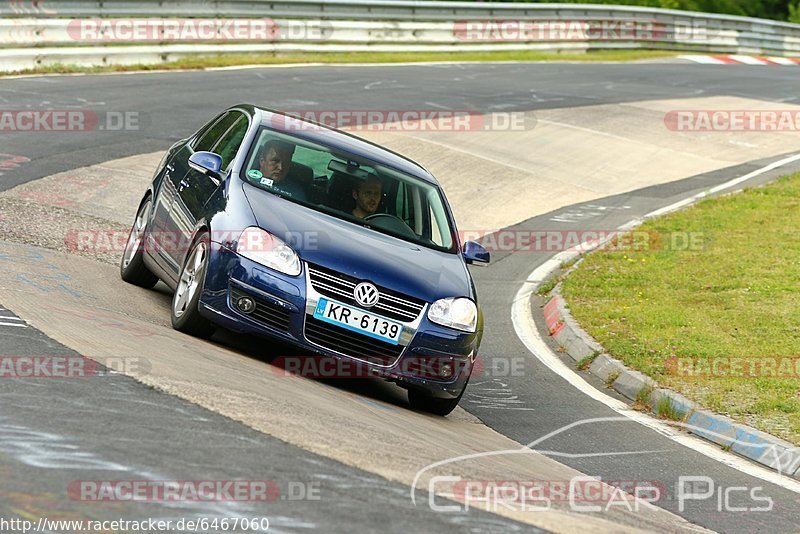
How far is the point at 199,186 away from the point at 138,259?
1.29 meters

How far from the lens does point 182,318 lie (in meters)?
8.25

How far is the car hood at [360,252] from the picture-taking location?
25.6 ft

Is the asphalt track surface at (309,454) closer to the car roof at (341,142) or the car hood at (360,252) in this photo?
the car hood at (360,252)

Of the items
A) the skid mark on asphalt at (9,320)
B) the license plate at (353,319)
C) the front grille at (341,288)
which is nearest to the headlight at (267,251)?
the front grille at (341,288)

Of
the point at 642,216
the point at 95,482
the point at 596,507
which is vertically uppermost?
the point at 95,482

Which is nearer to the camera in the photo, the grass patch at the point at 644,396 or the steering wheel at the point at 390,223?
the steering wheel at the point at 390,223

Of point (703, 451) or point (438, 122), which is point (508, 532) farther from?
point (438, 122)

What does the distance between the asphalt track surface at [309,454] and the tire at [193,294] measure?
130cm

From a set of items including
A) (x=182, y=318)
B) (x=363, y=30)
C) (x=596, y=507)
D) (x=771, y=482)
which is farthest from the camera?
(x=363, y=30)

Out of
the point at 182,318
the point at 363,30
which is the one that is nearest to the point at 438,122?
the point at 363,30

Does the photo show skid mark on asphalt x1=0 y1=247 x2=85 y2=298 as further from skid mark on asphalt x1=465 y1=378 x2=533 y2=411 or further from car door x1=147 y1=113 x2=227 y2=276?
skid mark on asphalt x1=465 y1=378 x2=533 y2=411

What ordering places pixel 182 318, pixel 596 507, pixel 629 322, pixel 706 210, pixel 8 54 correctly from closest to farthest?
pixel 596 507 < pixel 182 318 < pixel 629 322 < pixel 706 210 < pixel 8 54

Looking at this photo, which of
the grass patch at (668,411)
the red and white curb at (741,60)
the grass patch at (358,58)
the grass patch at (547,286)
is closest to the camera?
the grass patch at (668,411)

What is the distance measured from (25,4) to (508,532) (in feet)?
65.0
